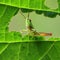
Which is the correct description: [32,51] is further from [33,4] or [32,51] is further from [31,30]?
[33,4]

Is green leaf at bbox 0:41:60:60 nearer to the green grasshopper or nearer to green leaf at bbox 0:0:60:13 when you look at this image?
the green grasshopper

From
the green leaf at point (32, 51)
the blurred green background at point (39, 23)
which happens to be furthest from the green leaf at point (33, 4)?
the green leaf at point (32, 51)

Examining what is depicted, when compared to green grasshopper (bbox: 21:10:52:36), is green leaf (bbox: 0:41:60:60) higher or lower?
lower

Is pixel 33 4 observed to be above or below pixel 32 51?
above

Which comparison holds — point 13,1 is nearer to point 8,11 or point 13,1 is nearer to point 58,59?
point 8,11

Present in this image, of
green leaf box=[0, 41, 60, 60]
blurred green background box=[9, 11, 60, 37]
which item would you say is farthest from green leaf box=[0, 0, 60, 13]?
green leaf box=[0, 41, 60, 60]

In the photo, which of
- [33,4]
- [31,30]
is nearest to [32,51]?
[31,30]

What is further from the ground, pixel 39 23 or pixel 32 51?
pixel 39 23

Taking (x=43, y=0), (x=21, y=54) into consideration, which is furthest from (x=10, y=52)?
(x=43, y=0)
